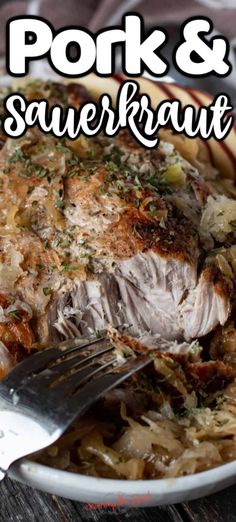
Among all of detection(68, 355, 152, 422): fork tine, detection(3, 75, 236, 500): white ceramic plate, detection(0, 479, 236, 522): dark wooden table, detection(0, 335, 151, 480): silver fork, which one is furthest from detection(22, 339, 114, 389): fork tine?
detection(0, 479, 236, 522): dark wooden table

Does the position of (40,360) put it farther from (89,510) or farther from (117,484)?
(89,510)

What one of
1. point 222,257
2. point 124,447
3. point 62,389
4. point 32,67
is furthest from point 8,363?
point 32,67

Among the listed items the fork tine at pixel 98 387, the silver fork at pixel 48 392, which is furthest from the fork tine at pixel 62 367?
the fork tine at pixel 98 387

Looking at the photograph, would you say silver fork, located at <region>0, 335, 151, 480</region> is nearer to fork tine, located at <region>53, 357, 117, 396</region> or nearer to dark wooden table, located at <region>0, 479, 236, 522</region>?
fork tine, located at <region>53, 357, 117, 396</region>

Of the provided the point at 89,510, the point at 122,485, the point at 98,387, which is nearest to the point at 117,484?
the point at 122,485

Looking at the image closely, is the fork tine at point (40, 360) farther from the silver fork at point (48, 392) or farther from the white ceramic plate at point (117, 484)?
the white ceramic plate at point (117, 484)

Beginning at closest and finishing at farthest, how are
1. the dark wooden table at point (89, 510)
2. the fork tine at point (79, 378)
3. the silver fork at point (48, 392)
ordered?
1. the silver fork at point (48, 392)
2. the fork tine at point (79, 378)
3. the dark wooden table at point (89, 510)
